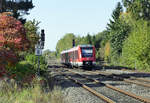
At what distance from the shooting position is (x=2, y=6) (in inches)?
1248

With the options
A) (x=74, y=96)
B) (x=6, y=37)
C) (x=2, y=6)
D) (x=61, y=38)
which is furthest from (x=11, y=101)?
(x=61, y=38)

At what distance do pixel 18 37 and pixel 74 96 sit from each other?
4727 mm

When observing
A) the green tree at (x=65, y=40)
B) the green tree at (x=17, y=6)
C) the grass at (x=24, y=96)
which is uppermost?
the green tree at (x=65, y=40)

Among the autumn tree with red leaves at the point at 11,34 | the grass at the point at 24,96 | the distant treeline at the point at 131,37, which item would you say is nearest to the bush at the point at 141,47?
the distant treeline at the point at 131,37

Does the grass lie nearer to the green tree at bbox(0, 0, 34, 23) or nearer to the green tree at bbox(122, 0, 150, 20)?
the green tree at bbox(0, 0, 34, 23)

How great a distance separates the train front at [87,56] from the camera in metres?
30.2

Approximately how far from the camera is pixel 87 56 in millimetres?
30531

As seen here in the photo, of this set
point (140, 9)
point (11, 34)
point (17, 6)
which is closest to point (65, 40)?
point (140, 9)

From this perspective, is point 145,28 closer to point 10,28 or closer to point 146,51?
point 146,51

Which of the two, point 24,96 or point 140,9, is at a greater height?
point 140,9

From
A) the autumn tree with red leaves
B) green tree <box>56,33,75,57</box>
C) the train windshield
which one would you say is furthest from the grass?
green tree <box>56,33,75,57</box>

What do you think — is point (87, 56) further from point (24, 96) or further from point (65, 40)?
point (65, 40)

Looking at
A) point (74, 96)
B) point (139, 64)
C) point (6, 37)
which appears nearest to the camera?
point (74, 96)

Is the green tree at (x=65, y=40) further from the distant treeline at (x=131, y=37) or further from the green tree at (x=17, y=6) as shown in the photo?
the green tree at (x=17, y=6)
